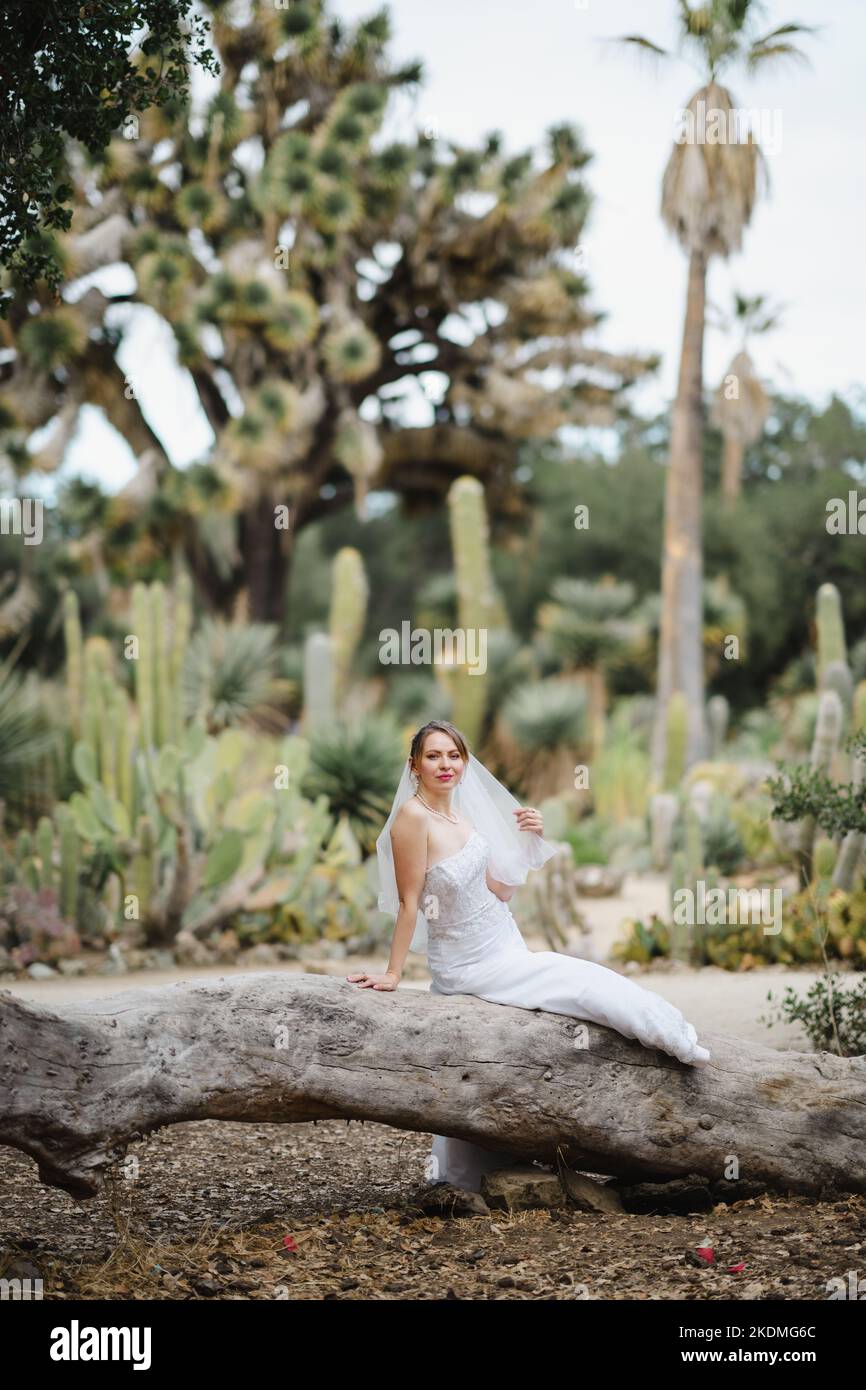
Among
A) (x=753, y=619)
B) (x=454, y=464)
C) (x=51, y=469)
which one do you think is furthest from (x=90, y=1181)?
(x=753, y=619)

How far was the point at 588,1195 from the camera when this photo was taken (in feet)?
15.6

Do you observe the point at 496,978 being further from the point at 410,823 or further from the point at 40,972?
the point at 40,972

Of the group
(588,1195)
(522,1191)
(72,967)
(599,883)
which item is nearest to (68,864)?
(72,967)

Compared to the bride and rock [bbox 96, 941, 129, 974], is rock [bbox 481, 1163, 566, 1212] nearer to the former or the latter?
the bride

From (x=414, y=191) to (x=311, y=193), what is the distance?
2.88 meters

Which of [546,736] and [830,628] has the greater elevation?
[830,628]

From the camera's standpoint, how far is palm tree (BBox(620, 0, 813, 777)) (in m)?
18.1

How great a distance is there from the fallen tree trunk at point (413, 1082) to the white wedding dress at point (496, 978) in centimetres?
8

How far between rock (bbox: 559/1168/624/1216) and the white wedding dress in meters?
0.25

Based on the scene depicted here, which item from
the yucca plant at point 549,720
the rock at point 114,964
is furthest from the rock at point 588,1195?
the yucca plant at point 549,720

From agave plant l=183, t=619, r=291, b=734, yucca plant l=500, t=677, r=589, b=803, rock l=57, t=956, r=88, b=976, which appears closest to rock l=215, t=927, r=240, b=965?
rock l=57, t=956, r=88, b=976

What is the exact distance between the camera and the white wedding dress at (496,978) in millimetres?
4621

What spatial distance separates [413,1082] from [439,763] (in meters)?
1.08

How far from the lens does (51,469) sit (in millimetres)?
19500
